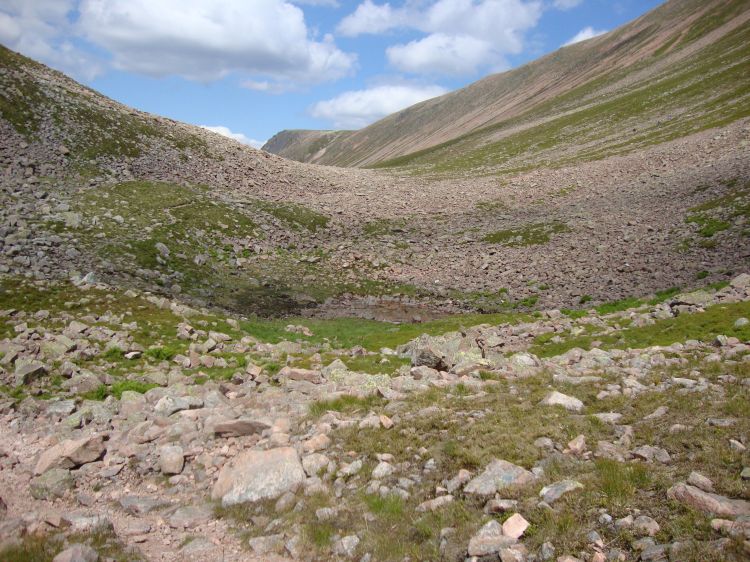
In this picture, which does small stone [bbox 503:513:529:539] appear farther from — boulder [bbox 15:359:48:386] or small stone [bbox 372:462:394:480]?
boulder [bbox 15:359:48:386]

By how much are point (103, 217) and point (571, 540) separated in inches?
1587

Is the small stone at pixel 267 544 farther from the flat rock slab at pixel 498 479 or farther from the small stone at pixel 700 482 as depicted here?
the small stone at pixel 700 482

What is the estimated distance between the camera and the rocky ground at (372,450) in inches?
345

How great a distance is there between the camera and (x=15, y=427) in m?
15.2

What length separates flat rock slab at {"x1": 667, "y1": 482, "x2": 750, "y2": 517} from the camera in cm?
778

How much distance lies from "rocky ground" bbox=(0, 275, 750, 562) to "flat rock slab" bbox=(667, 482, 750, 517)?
3 centimetres

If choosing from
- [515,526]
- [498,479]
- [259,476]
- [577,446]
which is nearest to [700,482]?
[577,446]

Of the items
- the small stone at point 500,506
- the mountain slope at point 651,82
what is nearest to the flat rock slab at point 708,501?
the small stone at point 500,506

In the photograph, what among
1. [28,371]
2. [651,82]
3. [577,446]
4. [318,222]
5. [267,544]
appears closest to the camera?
[267,544]

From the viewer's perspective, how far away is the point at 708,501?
7988 mm

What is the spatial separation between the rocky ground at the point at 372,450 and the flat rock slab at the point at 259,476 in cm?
5

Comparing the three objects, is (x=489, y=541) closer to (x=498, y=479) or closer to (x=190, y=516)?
(x=498, y=479)

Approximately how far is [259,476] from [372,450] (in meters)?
2.95

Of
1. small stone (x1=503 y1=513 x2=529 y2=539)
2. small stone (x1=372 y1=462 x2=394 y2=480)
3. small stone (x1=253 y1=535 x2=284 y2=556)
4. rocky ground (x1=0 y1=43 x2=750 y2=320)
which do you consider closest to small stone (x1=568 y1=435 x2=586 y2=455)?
small stone (x1=503 y1=513 x2=529 y2=539)
